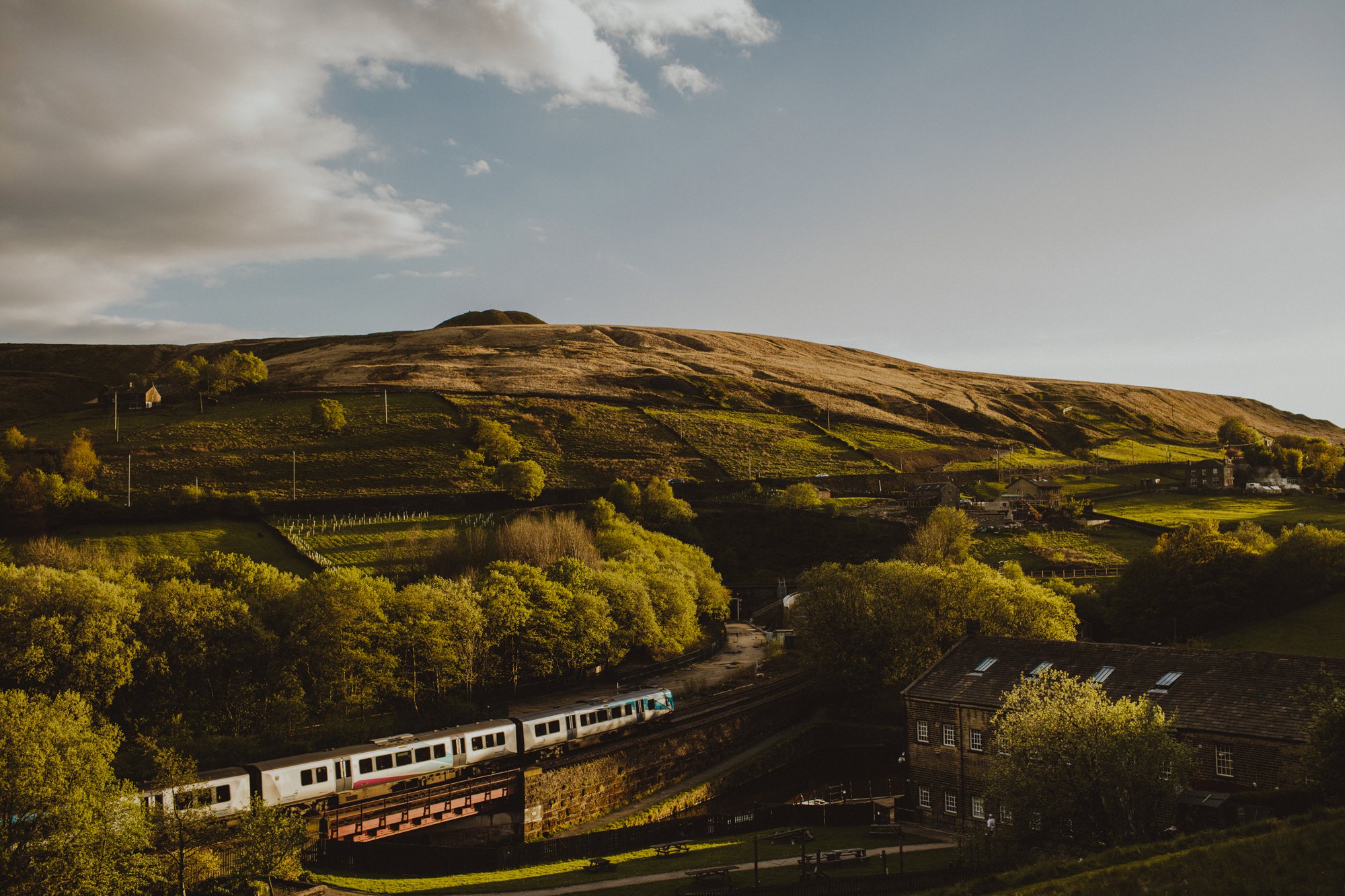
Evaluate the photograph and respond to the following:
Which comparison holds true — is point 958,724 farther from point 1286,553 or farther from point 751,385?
point 751,385

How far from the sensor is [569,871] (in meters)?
37.1

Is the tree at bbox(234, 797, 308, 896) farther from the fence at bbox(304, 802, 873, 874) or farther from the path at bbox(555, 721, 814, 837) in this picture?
the path at bbox(555, 721, 814, 837)

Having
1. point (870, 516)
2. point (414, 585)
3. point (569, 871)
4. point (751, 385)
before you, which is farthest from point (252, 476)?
point (751, 385)

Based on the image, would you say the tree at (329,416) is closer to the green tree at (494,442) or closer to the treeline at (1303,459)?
the green tree at (494,442)

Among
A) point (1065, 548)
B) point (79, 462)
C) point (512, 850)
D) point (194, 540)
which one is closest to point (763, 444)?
point (1065, 548)

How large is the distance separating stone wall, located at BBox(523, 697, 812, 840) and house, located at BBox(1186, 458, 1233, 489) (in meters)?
111

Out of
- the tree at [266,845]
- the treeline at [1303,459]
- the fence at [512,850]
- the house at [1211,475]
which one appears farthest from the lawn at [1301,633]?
the treeline at [1303,459]

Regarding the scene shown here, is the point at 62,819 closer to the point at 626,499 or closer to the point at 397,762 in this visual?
the point at 397,762

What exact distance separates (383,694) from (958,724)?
3307 centimetres

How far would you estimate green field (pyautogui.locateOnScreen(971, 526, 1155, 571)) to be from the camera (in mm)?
96625

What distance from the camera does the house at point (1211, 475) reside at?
460ft

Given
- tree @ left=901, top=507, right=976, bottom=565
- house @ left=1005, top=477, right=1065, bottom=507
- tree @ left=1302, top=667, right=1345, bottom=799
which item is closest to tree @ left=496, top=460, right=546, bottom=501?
tree @ left=901, top=507, right=976, bottom=565

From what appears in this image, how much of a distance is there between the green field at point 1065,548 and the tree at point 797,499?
71.3ft

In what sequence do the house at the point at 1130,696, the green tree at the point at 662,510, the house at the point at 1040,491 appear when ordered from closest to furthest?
the house at the point at 1130,696
the green tree at the point at 662,510
the house at the point at 1040,491
